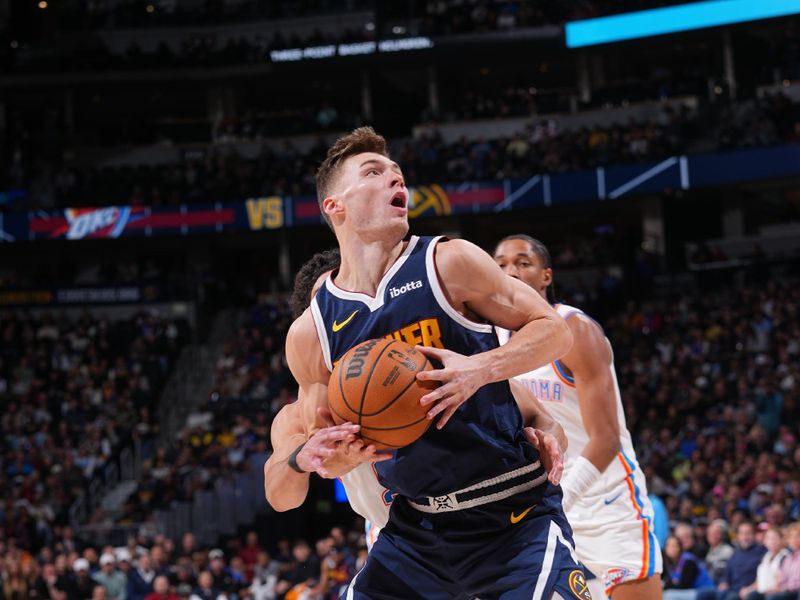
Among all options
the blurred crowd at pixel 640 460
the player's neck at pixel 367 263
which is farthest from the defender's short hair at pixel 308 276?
the blurred crowd at pixel 640 460

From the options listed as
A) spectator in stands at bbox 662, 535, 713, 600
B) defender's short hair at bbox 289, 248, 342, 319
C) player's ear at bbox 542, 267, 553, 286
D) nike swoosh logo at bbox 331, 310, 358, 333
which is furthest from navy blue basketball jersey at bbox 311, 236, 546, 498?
spectator in stands at bbox 662, 535, 713, 600

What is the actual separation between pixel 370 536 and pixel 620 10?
24977 mm

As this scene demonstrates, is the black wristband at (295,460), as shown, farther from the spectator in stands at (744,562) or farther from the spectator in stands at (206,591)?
the spectator in stands at (206,591)

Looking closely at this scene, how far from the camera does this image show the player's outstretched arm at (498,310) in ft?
12.1

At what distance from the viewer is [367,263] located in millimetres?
4078

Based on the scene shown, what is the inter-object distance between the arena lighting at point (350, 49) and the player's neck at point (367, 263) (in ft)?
87.1

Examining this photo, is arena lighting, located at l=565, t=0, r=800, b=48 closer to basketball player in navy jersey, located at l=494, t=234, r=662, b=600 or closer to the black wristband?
basketball player in navy jersey, located at l=494, t=234, r=662, b=600

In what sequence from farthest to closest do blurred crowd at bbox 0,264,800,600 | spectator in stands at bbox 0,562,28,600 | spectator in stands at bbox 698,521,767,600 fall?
spectator in stands at bbox 0,562,28,600 < blurred crowd at bbox 0,264,800,600 < spectator in stands at bbox 698,521,767,600

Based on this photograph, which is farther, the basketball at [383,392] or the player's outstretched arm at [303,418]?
the player's outstretched arm at [303,418]

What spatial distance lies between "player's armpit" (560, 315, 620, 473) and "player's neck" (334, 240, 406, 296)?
63.4 inches

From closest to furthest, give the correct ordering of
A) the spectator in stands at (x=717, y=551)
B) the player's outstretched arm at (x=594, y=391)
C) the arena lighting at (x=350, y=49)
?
the player's outstretched arm at (x=594, y=391) < the spectator in stands at (x=717, y=551) < the arena lighting at (x=350, y=49)

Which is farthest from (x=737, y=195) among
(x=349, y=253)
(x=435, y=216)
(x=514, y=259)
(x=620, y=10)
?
(x=349, y=253)

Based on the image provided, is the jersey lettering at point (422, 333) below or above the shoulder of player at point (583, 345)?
above

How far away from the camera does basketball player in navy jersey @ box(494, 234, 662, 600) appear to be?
5.39 meters
